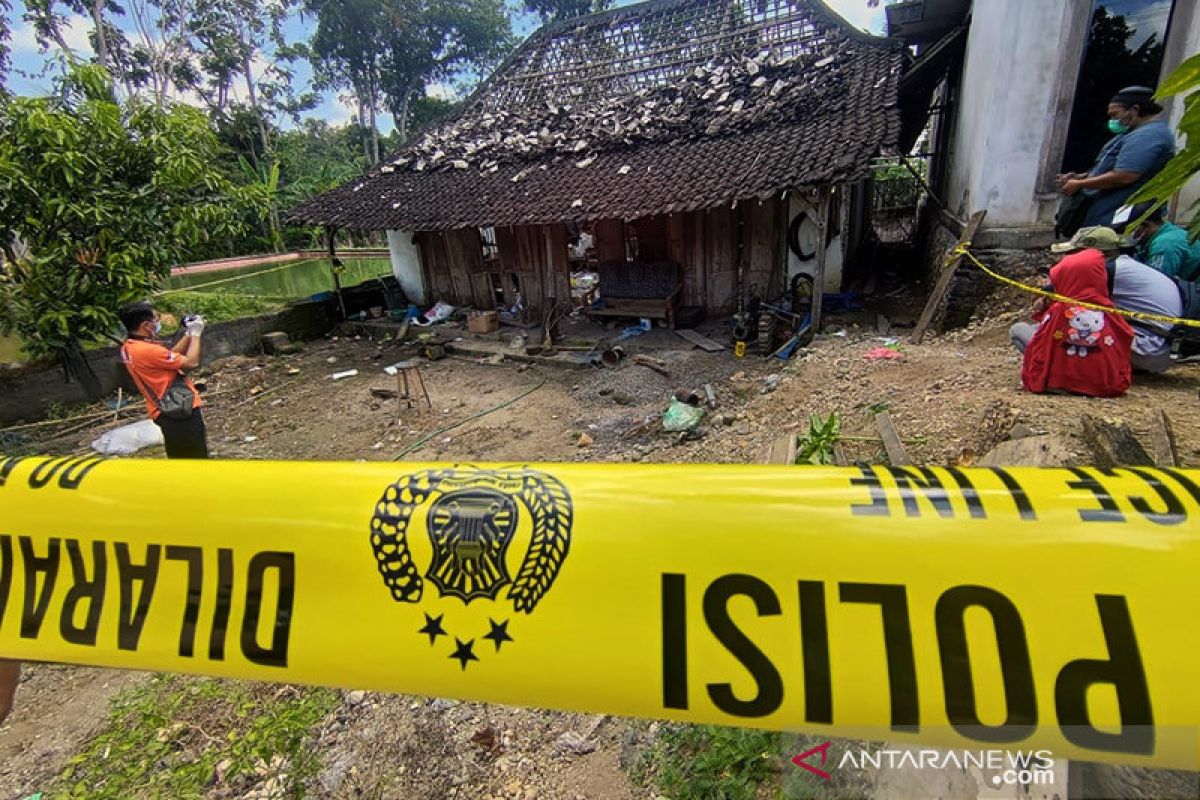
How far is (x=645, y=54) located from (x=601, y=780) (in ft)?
42.7

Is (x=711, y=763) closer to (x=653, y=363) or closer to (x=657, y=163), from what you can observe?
(x=653, y=363)

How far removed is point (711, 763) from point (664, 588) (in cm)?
135

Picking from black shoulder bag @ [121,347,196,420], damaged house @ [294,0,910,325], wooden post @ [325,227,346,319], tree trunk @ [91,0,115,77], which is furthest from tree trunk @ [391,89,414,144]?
black shoulder bag @ [121,347,196,420]

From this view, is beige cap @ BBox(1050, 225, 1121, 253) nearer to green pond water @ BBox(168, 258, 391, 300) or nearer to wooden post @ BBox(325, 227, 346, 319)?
wooden post @ BBox(325, 227, 346, 319)

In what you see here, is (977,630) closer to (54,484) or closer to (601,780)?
(601,780)

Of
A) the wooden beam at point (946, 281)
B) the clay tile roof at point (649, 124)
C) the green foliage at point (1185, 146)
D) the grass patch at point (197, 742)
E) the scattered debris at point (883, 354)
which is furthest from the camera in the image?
the clay tile roof at point (649, 124)

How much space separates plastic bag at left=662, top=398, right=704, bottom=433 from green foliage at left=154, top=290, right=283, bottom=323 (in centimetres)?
870

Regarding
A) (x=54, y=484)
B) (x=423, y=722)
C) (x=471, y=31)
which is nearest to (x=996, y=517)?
(x=54, y=484)

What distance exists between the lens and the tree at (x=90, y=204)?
5.95 meters

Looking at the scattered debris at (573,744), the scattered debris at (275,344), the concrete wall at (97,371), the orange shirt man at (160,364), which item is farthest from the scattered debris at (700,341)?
the concrete wall at (97,371)

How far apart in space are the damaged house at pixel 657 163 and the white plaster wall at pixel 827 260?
0.10 ft

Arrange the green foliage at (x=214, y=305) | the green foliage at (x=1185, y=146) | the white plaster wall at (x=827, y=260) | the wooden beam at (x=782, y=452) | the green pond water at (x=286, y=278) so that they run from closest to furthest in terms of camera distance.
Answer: the green foliage at (x=1185, y=146) → the wooden beam at (x=782, y=452) → the white plaster wall at (x=827, y=260) → the green foliage at (x=214, y=305) → the green pond water at (x=286, y=278)

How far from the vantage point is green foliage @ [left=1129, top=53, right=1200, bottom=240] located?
3.08 feet

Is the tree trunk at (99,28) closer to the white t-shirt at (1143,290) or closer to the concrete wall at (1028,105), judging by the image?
the concrete wall at (1028,105)
